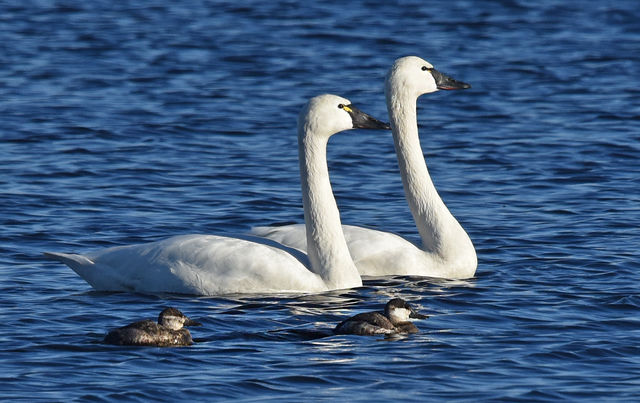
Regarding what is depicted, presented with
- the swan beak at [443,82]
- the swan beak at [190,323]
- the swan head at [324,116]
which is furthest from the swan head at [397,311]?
the swan beak at [443,82]

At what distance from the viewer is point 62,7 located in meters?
35.5

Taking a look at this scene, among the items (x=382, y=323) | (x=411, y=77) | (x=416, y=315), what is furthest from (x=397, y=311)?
(x=411, y=77)

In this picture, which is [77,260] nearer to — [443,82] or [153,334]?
[153,334]

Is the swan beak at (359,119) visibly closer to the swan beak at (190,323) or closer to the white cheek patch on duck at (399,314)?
the white cheek patch on duck at (399,314)

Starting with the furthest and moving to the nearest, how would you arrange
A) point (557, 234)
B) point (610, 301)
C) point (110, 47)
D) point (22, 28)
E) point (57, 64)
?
point (22, 28)
point (110, 47)
point (57, 64)
point (557, 234)
point (610, 301)

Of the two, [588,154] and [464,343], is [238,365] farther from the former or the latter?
[588,154]

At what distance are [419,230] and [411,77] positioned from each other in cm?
145

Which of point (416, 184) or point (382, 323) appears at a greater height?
point (416, 184)

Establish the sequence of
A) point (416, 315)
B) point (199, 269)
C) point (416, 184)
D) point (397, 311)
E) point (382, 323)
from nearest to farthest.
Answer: point (382, 323), point (397, 311), point (416, 315), point (199, 269), point (416, 184)

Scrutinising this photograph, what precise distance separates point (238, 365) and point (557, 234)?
19.5ft

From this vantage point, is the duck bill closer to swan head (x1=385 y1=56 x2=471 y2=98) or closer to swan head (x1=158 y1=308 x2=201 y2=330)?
swan head (x1=158 y1=308 x2=201 y2=330)

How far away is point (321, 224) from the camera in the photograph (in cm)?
1223

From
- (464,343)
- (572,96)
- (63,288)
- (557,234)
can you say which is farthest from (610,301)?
(572,96)

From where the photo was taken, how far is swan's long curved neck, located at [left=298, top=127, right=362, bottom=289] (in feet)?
39.8
